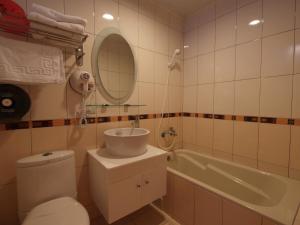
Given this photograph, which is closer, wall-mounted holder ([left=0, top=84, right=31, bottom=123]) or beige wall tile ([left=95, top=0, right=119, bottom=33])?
wall-mounted holder ([left=0, top=84, right=31, bottom=123])

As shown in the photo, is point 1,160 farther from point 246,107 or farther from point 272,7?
point 272,7

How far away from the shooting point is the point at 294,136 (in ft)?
4.56

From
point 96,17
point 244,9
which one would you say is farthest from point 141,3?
point 244,9

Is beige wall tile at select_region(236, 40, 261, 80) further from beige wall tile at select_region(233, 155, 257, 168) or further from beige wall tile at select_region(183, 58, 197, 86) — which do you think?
beige wall tile at select_region(233, 155, 257, 168)

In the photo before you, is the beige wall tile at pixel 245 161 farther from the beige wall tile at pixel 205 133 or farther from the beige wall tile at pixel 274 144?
the beige wall tile at pixel 205 133

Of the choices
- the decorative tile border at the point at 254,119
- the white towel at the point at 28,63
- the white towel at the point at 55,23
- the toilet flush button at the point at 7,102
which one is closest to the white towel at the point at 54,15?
the white towel at the point at 55,23

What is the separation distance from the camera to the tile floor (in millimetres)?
1528

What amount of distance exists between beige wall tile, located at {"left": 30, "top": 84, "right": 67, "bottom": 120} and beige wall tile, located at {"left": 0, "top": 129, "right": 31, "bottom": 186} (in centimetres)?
15

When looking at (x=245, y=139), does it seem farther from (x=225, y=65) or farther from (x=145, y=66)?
(x=145, y=66)

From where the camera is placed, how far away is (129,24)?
1672mm

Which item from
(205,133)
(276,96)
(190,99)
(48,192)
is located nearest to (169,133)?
(205,133)

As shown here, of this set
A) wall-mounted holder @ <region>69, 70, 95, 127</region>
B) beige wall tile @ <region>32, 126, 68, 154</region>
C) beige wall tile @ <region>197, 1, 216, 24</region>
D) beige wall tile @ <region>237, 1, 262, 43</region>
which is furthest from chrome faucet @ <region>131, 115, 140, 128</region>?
beige wall tile @ <region>197, 1, 216, 24</region>

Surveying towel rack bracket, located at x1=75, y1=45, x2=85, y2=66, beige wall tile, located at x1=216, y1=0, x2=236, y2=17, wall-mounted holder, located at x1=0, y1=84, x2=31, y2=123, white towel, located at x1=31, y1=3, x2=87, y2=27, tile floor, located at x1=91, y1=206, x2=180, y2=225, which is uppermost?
beige wall tile, located at x1=216, y1=0, x2=236, y2=17

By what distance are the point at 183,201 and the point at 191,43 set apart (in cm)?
199
